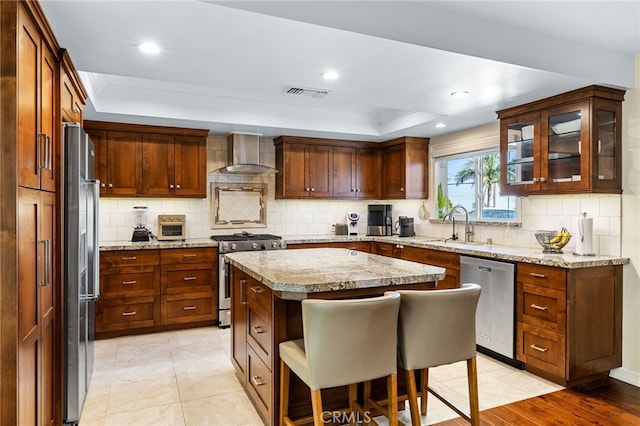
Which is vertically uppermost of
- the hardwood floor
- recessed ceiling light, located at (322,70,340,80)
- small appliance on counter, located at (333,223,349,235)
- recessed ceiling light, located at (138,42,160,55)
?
recessed ceiling light, located at (322,70,340,80)

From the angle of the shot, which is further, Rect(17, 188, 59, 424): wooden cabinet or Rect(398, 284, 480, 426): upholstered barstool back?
Rect(398, 284, 480, 426): upholstered barstool back

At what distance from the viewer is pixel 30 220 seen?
189cm

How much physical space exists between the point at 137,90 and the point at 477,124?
12.2ft

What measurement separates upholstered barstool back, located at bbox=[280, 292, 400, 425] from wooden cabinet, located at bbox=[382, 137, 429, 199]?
3.66 m

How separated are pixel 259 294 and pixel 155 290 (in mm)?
2395

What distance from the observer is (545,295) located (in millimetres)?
3299

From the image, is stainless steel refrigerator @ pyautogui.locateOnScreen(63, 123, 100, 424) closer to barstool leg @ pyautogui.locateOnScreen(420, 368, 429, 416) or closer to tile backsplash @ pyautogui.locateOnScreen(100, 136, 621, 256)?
barstool leg @ pyautogui.locateOnScreen(420, 368, 429, 416)

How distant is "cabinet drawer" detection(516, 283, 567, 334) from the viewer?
125 inches

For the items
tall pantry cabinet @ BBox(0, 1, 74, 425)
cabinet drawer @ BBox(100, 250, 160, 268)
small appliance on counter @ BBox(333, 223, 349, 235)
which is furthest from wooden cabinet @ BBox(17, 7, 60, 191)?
small appliance on counter @ BBox(333, 223, 349, 235)

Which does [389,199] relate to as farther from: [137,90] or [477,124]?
[137,90]

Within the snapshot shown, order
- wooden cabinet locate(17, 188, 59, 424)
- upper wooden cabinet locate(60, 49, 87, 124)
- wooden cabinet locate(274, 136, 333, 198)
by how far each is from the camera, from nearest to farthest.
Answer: wooden cabinet locate(17, 188, 59, 424), upper wooden cabinet locate(60, 49, 87, 124), wooden cabinet locate(274, 136, 333, 198)

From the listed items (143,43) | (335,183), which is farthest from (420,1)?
(335,183)

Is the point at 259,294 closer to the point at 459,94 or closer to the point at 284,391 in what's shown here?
the point at 284,391

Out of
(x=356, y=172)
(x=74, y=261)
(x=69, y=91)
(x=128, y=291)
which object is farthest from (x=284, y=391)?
(x=356, y=172)
